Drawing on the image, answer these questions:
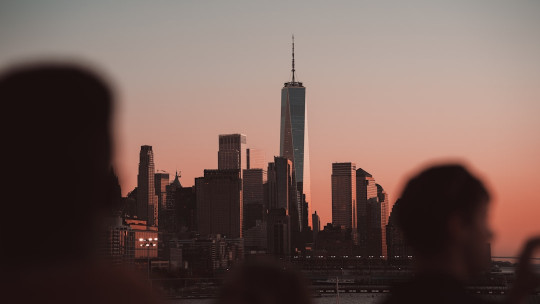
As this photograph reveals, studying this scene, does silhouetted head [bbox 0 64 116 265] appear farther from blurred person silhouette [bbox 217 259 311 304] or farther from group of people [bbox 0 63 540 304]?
blurred person silhouette [bbox 217 259 311 304]

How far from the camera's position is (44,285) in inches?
43.4

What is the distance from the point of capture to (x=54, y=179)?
3.88 ft

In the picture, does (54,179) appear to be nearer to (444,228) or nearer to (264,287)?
(264,287)

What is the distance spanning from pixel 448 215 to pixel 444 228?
3 centimetres

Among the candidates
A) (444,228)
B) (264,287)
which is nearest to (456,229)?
(444,228)

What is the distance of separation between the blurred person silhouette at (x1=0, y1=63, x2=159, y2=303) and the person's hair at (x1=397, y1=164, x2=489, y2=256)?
40.8 inches

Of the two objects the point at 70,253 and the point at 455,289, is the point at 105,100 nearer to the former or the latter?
the point at 70,253

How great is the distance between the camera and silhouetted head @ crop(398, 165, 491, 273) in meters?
2.04

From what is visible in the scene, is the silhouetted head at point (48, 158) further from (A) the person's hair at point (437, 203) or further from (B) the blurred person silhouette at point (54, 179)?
(A) the person's hair at point (437, 203)

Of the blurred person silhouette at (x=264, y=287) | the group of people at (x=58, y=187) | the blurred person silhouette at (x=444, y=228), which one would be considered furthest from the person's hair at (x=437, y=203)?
the group of people at (x=58, y=187)

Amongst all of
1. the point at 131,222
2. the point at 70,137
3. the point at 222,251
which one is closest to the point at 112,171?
the point at 70,137

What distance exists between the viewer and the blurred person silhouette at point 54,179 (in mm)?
1142

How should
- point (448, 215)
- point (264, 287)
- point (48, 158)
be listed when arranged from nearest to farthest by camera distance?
point (48, 158)
point (264, 287)
point (448, 215)

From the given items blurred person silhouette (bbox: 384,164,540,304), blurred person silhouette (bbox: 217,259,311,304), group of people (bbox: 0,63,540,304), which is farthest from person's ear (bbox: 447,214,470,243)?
group of people (bbox: 0,63,540,304)
